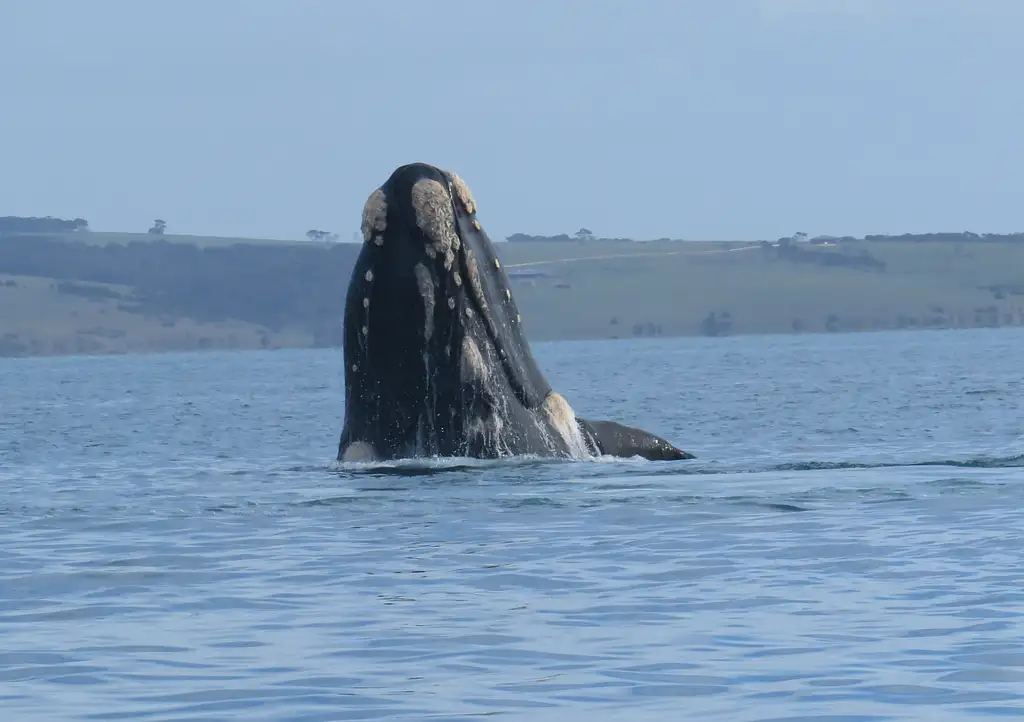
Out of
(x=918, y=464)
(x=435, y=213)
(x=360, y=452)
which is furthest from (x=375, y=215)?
(x=918, y=464)

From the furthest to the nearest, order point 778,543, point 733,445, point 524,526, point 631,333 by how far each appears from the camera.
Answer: point 631,333, point 733,445, point 524,526, point 778,543

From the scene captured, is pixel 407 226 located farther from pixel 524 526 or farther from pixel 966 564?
pixel 966 564

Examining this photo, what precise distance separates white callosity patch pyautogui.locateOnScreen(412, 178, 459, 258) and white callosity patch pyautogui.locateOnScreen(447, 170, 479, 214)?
26cm

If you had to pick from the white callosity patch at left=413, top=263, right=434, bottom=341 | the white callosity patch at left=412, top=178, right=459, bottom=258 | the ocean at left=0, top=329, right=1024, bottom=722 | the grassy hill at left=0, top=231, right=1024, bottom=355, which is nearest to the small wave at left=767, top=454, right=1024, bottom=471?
the ocean at left=0, top=329, right=1024, bottom=722

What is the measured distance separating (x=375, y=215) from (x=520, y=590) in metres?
4.98

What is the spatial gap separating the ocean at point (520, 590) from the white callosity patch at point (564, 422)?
0.26 metres

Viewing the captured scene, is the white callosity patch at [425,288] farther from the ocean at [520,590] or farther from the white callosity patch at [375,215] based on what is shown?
the ocean at [520,590]

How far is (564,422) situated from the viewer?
17781 mm

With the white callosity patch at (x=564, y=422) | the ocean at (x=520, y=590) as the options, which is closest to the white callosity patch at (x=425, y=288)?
the ocean at (x=520, y=590)

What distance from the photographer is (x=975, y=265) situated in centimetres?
19338

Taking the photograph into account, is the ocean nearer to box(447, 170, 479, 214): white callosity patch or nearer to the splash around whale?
the splash around whale

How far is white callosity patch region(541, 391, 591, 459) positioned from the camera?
17547mm

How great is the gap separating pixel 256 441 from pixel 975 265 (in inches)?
6722

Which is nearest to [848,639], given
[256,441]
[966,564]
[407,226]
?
[966,564]
